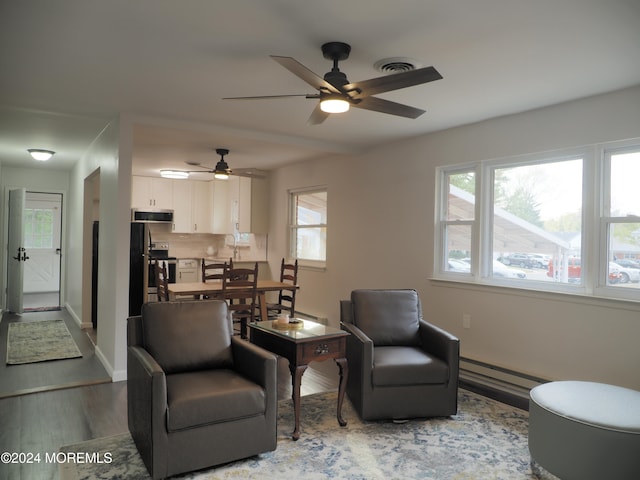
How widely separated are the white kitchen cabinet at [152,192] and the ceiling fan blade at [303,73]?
647cm

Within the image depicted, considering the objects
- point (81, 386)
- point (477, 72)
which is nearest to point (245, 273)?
point (81, 386)

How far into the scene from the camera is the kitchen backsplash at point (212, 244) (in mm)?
8039

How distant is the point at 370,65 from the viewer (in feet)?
9.70

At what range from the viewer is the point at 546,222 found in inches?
157

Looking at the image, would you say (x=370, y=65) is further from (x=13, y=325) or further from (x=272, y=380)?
(x=13, y=325)

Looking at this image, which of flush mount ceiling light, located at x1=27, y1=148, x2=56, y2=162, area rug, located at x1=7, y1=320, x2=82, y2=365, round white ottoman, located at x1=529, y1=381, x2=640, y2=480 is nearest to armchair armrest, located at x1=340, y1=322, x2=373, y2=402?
round white ottoman, located at x1=529, y1=381, x2=640, y2=480

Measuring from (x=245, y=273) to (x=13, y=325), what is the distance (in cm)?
379

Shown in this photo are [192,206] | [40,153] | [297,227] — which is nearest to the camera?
[40,153]

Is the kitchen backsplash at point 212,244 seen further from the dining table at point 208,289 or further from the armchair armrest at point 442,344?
the armchair armrest at point 442,344

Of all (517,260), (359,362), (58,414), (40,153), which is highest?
A: (40,153)

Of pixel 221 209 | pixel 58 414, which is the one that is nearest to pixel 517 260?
pixel 58 414

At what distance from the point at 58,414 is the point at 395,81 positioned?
3233 millimetres

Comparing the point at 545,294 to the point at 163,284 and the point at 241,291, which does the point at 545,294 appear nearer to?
the point at 241,291

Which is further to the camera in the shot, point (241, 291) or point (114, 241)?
point (241, 291)
